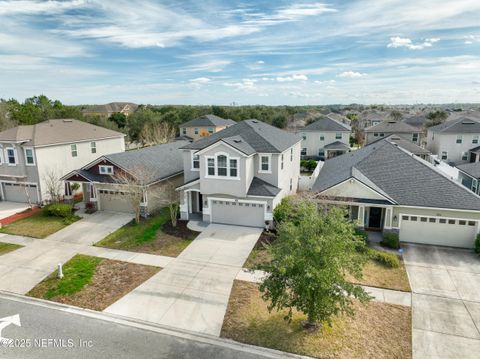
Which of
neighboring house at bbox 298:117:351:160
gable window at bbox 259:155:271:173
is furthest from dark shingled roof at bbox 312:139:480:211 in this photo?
neighboring house at bbox 298:117:351:160

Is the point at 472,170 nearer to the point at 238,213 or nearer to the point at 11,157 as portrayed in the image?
the point at 238,213

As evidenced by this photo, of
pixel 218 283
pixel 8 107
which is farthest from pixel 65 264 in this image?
pixel 8 107

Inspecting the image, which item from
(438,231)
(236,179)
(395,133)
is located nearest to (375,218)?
(438,231)

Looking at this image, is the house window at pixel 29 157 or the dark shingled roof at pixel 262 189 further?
the house window at pixel 29 157

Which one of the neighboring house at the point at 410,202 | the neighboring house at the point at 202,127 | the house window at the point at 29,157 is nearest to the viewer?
the neighboring house at the point at 410,202

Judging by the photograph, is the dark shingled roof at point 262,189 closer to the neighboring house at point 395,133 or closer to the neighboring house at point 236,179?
the neighboring house at point 236,179

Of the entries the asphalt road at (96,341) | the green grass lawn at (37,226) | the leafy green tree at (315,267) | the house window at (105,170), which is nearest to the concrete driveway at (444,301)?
the leafy green tree at (315,267)

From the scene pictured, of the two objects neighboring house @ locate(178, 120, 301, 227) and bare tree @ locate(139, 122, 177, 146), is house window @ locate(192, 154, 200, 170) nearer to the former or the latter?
neighboring house @ locate(178, 120, 301, 227)
